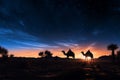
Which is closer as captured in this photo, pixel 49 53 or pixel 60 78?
pixel 60 78

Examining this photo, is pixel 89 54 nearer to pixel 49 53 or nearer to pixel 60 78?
pixel 49 53

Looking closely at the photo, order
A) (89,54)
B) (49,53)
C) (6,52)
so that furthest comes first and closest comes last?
(49,53)
(6,52)
(89,54)

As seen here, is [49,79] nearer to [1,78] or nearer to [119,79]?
[1,78]

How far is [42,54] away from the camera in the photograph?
327 ft

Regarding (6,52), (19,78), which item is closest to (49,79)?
(19,78)

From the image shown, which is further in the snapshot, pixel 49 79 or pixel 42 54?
pixel 42 54

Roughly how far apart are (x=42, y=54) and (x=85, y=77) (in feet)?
208

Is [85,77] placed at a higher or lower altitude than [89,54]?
lower

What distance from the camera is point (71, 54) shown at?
82688 mm

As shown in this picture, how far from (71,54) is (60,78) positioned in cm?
4606

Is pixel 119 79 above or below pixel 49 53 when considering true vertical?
below

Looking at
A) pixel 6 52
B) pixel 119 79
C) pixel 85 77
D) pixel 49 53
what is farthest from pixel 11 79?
pixel 49 53

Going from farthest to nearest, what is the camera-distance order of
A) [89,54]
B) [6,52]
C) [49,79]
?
[6,52] → [89,54] → [49,79]

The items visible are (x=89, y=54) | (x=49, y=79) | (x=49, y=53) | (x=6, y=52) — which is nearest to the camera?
(x=49, y=79)
